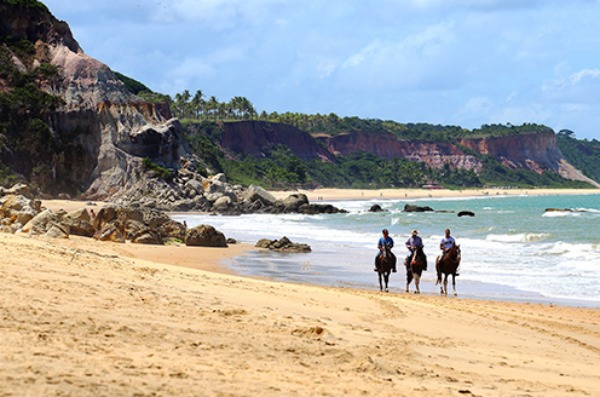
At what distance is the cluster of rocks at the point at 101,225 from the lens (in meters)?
23.9

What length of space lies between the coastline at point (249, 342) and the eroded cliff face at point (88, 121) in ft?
189

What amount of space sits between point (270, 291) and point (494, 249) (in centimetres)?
1739

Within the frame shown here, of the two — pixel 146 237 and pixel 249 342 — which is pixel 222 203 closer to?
pixel 146 237

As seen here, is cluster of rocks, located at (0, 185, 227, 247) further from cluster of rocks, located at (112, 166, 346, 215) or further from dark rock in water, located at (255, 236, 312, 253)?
cluster of rocks, located at (112, 166, 346, 215)

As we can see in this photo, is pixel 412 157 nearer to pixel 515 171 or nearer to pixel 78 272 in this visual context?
pixel 515 171

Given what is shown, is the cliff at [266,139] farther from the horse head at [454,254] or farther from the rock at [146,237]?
the horse head at [454,254]

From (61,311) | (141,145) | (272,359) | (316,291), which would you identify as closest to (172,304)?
(61,311)

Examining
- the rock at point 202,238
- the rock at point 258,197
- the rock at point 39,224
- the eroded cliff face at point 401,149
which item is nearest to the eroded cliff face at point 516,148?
the eroded cliff face at point 401,149

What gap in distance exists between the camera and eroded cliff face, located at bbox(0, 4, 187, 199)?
229ft

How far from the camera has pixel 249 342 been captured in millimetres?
8031

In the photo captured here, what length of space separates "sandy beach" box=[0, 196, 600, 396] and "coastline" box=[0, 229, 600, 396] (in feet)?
0.07

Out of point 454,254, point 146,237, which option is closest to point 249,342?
point 454,254

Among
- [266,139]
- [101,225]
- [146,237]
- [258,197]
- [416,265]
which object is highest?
[266,139]

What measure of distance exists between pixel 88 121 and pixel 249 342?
66823mm
